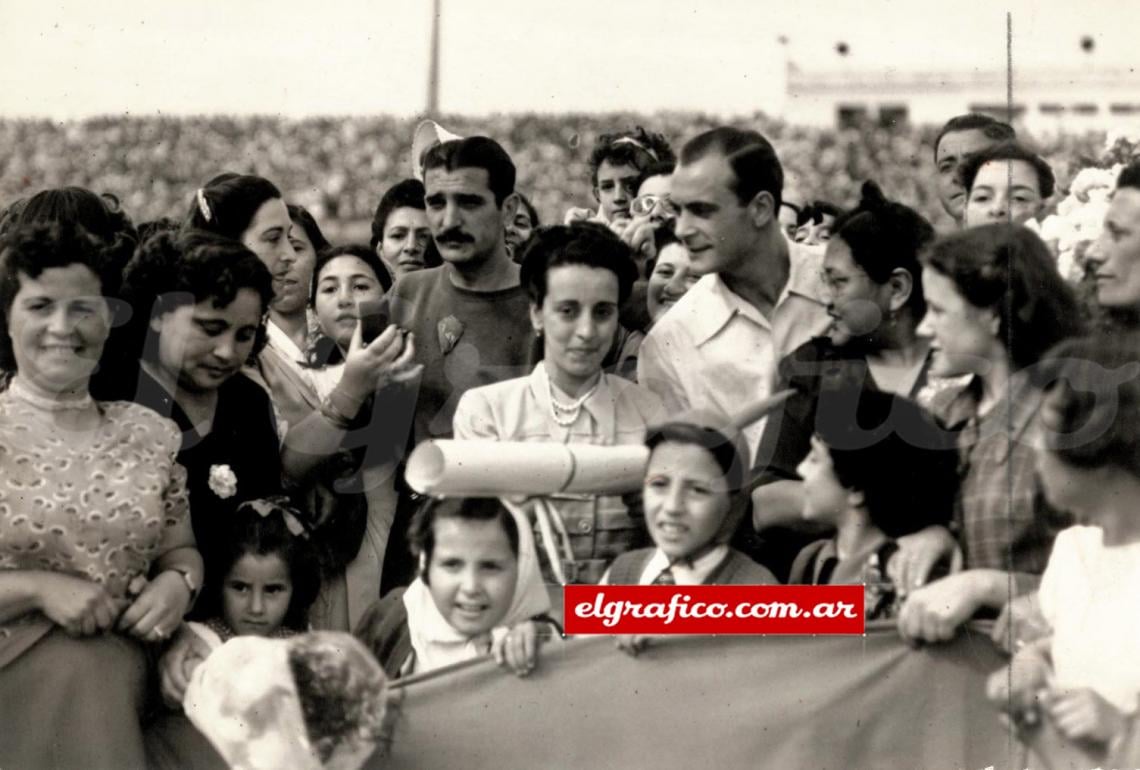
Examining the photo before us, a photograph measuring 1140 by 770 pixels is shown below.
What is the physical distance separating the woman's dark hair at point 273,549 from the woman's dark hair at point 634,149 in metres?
1.08

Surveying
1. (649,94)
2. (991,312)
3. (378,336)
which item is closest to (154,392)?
(378,336)

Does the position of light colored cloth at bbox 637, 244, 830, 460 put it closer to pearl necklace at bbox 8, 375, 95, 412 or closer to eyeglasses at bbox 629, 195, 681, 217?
eyeglasses at bbox 629, 195, 681, 217

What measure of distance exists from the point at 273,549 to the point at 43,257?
0.81m

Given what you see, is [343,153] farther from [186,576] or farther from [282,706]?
[282,706]

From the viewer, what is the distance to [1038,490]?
13.8 ft

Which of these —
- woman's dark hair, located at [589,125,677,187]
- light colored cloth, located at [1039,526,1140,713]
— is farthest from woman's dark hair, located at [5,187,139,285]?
light colored cloth, located at [1039,526,1140,713]

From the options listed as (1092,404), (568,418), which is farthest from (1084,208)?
(568,418)

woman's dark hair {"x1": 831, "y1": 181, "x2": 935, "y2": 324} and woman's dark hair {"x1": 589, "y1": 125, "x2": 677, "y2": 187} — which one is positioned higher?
woman's dark hair {"x1": 589, "y1": 125, "x2": 677, "y2": 187}

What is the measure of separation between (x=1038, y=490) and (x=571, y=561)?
102 centimetres

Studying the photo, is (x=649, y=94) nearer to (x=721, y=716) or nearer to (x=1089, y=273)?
(x=1089, y=273)

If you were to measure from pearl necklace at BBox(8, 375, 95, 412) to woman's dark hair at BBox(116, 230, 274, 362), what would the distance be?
169 millimetres

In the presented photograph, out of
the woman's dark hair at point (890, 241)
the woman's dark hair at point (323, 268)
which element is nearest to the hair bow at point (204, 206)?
the woman's dark hair at point (323, 268)

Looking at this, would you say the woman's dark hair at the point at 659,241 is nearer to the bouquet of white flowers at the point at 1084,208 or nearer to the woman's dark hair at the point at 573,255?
the woman's dark hair at the point at 573,255

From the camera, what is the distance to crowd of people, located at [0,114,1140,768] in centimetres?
420
